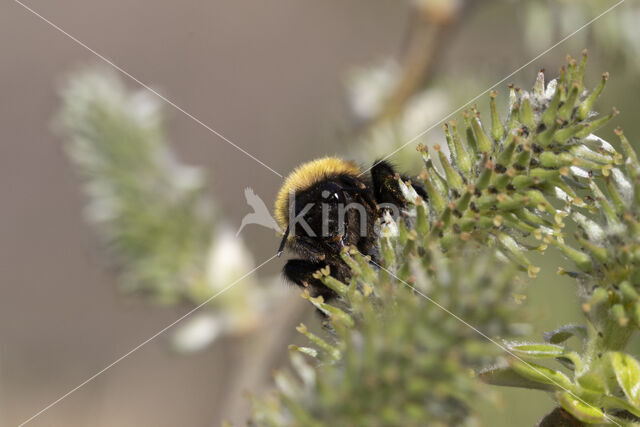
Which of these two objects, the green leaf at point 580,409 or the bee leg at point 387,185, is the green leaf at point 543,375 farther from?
the bee leg at point 387,185

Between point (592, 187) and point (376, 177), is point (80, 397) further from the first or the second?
point (592, 187)

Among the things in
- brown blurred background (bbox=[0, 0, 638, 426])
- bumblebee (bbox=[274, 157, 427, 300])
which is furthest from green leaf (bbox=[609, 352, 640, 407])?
brown blurred background (bbox=[0, 0, 638, 426])

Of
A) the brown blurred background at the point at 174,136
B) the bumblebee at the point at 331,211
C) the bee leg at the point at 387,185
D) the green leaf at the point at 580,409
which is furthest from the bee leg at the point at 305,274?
the brown blurred background at the point at 174,136

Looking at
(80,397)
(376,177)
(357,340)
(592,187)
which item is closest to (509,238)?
(592,187)

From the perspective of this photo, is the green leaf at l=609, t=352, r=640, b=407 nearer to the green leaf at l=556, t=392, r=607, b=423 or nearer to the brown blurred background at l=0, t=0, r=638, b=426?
the green leaf at l=556, t=392, r=607, b=423

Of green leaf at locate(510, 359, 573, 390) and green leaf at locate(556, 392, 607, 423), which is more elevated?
green leaf at locate(510, 359, 573, 390)

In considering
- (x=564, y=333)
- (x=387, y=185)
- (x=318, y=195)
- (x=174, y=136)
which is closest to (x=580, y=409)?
(x=564, y=333)

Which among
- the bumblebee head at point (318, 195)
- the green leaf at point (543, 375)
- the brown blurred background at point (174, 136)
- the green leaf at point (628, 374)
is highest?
the brown blurred background at point (174, 136)
